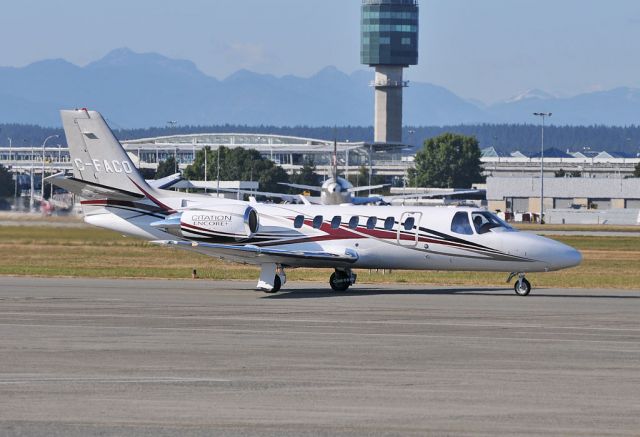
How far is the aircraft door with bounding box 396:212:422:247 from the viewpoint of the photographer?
1422 inches

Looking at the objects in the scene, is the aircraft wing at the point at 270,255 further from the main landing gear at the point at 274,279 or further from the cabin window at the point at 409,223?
the cabin window at the point at 409,223

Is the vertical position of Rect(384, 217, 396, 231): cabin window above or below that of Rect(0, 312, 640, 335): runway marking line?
above

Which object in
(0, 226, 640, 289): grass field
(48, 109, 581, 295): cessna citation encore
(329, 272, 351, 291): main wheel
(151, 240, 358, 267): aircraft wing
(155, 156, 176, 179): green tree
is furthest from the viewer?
(155, 156, 176, 179): green tree

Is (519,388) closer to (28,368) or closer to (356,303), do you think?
(28,368)

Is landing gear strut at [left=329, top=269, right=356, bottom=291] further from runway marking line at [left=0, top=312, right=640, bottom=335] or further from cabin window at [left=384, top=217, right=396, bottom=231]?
runway marking line at [left=0, top=312, right=640, bottom=335]

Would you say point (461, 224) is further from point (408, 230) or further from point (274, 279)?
point (274, 279)

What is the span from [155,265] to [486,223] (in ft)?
63.8

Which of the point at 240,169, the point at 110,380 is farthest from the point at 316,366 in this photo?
the point at 240,169

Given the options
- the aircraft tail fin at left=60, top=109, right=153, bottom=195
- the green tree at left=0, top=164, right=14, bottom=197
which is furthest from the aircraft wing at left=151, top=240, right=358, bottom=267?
the green tree at left=0, top=164, right=14, bottom=197

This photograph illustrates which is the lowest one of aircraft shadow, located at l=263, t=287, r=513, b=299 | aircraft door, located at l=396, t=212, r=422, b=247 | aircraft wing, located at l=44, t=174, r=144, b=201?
aircraft shadow, located at l=263, t=287, r=513, b=299

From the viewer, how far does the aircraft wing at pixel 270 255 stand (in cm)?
3591

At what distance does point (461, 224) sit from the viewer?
1411 inches

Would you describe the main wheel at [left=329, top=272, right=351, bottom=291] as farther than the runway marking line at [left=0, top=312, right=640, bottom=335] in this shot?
Yes

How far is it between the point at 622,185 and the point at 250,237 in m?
129
